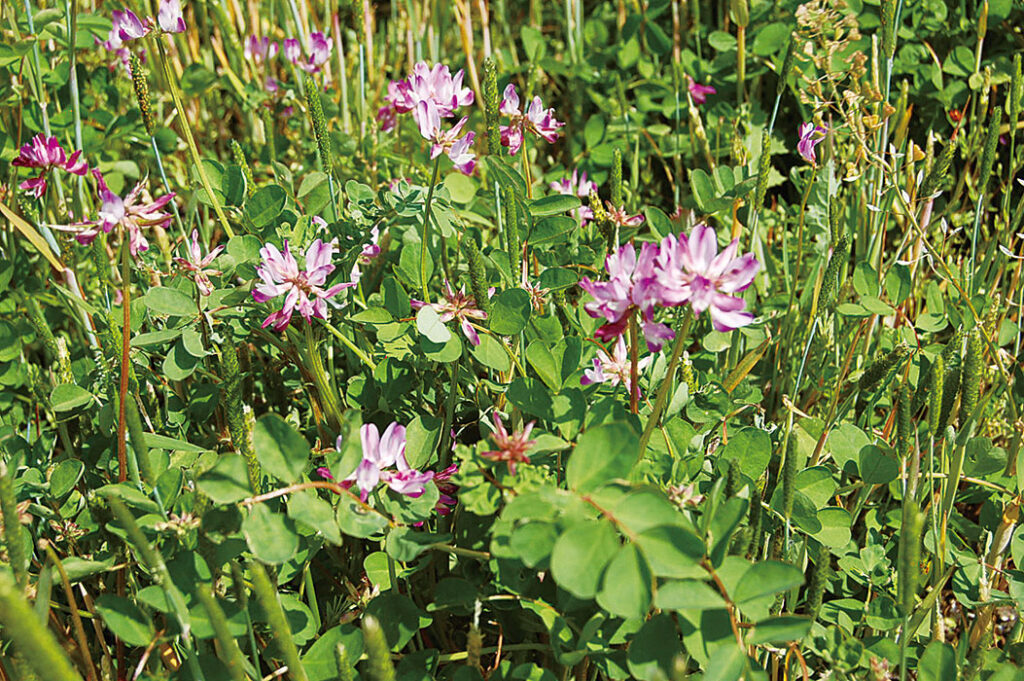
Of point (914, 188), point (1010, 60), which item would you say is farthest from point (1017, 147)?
point (914, 188)

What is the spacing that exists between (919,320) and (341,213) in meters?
1.01

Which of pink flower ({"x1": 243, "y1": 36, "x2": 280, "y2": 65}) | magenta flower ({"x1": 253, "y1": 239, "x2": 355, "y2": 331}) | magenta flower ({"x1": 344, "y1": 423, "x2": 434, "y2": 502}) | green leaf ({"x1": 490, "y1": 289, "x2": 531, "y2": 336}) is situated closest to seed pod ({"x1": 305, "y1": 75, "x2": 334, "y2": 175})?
magenta flower ({"x1": 253, "y1": 239, "x2": 355, "y2": 331})

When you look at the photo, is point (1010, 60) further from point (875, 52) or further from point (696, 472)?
point (696, 472)

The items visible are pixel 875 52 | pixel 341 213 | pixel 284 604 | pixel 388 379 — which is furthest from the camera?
pixel 875 52

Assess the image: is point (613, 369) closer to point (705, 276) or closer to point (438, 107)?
point (705, 276)

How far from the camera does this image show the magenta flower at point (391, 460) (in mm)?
1098

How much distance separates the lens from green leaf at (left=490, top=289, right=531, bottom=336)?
1.22m

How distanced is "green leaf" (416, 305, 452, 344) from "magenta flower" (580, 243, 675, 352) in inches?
9.8

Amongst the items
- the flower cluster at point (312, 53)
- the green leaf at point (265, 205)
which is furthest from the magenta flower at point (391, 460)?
the flower cluster at point (312, 53)

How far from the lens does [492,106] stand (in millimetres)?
1302

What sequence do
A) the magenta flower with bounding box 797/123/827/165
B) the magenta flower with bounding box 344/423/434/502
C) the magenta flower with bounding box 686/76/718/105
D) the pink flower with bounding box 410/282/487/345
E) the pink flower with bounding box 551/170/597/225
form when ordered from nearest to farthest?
the magenta flower with bounding box 344/423/434/502, the pink flower with bounding box 410/282/487/345, the magenta flower with bounding box 797/123/827/165, the pink flower with bounding box 551/170/597/225, the magenta flower with bounding box 686/76/718/105

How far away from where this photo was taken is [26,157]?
Result: 1.44 meters

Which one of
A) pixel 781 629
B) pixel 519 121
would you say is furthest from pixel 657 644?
pixel 519 121

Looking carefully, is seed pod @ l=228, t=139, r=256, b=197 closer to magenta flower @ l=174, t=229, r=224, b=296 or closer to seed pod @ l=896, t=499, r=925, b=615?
magenta flower @ l=174, t=229, r=224, b=296
